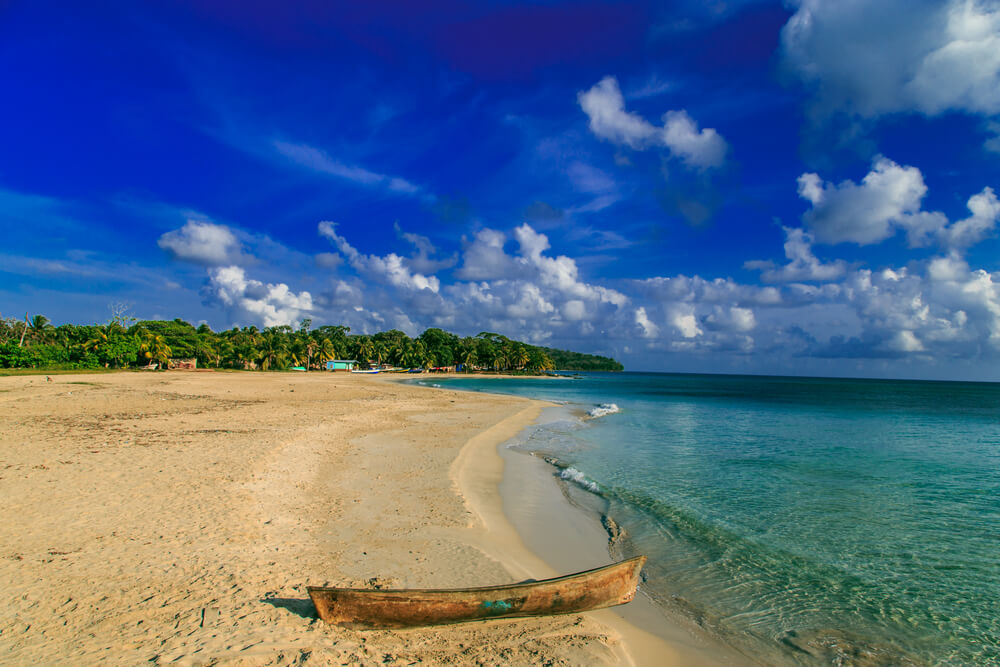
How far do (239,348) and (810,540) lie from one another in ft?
318

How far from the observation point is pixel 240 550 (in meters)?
6.68

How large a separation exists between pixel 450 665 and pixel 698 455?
16.3 m

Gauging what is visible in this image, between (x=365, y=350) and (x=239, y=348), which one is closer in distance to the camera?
(x=239, y=348)

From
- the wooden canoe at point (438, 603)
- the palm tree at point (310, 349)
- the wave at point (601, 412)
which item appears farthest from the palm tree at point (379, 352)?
the wooden canoe at point (438, 603)

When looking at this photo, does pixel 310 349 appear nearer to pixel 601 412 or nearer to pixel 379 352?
pixel 379 352

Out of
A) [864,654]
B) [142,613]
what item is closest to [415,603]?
[142,613]

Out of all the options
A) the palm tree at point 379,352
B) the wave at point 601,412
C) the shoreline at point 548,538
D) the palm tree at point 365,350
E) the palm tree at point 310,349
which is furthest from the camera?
the palm tree at point 379,352

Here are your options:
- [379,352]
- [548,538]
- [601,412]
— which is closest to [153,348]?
[379,352]

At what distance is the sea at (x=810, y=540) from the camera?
608cm

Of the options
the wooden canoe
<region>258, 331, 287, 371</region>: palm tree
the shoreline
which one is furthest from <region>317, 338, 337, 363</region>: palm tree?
the wooden canoe

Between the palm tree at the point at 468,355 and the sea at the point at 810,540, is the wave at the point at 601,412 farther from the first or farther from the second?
the palm tree at the point at 468,355

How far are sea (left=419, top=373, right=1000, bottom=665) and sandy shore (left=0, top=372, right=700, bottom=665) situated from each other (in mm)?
2145

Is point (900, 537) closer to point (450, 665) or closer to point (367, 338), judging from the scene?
point (450, 665)

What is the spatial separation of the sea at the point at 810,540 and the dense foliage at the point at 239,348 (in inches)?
2685
